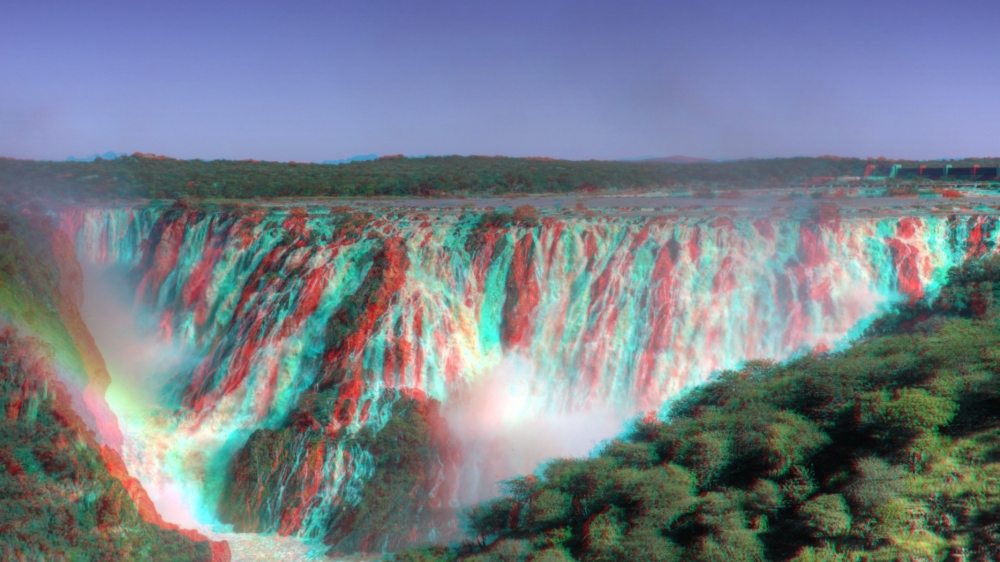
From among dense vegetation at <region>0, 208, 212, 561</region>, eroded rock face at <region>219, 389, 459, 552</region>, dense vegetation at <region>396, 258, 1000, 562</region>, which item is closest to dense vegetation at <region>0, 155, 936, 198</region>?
eroded rock face at <region>219, 389, 459, 552</region>

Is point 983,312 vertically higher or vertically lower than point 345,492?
higher

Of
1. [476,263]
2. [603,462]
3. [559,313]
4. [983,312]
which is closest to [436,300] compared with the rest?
[476,263]

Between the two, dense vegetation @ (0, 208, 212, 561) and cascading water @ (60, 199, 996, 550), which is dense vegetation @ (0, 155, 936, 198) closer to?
cascading water @ (60, 199, 996, 550)

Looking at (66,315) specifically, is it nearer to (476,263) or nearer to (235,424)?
(235,424)


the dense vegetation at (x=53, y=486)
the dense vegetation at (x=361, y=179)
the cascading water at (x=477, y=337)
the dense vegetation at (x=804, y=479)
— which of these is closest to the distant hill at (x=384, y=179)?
the dense vegetation at (x=361, y=179)

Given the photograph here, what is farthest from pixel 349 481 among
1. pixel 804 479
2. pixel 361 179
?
pixel 361 179

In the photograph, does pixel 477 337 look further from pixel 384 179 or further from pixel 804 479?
pixel 384 179
